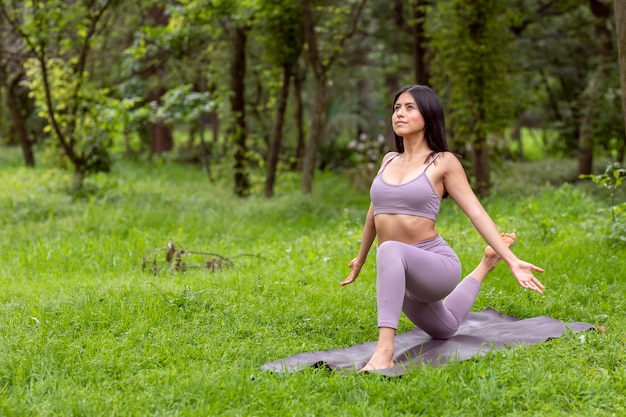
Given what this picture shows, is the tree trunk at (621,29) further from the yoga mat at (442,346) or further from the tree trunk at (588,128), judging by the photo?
the tree trunk at (588,128)

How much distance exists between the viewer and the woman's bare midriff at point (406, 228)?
4.40m

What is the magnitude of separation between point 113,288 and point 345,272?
2023 mm

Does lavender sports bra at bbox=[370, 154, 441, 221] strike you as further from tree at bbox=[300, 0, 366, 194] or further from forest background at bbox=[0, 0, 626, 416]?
tree at bbox=[300, 0, 366, 194]

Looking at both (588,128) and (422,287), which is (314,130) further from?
(422,287)

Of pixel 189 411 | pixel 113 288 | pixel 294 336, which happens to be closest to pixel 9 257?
pixel 113 288

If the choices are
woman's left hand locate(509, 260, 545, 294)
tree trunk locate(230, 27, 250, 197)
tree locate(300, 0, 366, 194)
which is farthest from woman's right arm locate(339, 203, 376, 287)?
tree trunk locate(230, 27, 250, 197)

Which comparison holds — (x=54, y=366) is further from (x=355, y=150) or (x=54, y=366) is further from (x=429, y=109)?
(x=355, y=150)

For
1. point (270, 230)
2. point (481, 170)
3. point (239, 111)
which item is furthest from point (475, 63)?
point (270, 230)

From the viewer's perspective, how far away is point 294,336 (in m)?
4.87

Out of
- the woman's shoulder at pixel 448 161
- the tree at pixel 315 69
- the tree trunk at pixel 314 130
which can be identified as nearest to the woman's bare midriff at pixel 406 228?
the woman's shoulder at pixel 448 161

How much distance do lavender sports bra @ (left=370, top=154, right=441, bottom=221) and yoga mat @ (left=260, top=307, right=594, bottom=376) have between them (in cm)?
81

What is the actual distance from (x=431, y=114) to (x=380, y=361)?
147 centimetres

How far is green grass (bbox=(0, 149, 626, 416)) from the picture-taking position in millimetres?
3744

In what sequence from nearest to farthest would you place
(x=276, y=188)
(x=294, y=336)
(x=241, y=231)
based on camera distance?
(x=294, y=336) → (x=241, y=231) → (x=276, y=188)
